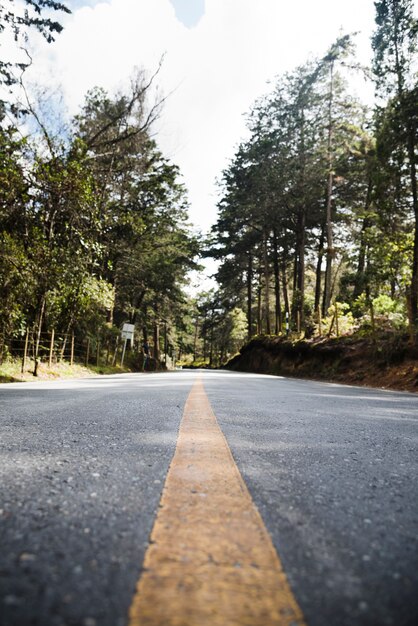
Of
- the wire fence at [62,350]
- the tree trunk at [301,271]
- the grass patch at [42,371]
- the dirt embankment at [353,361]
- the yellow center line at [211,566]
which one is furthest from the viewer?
the tree trunk at [301,271]

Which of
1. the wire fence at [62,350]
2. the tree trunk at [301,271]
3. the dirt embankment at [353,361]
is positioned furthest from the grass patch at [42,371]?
the tree trunk at [301,271]

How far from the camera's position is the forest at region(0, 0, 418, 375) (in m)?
9.83

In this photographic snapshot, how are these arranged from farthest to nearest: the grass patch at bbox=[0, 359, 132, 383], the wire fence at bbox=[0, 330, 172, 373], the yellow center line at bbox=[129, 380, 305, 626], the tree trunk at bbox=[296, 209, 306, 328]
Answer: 1. the tree trunk at bbox=[296, 209, 306, 328]
2. the wire fence at bbox=[0, 330, 172, 373]
3. the grass patch at bbox=[0, 359, 132, 383]
4. the yellow center line at bbox=[129, 380, 305, 626]

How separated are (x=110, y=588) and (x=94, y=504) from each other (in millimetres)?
533

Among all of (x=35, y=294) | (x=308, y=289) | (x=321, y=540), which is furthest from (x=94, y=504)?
(x=308, y=289)

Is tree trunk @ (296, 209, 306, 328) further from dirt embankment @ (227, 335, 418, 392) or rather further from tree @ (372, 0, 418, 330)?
tree @ (372, 0, 418, 330)

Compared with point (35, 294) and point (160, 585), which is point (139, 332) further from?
point (160, 585)

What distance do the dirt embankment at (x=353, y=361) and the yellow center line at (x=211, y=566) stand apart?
8778 mm

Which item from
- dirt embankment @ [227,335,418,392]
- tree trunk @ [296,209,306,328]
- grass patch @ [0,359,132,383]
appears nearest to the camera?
grass patch @ [0,359,132,383]

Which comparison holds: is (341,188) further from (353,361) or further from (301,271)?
(353,361)

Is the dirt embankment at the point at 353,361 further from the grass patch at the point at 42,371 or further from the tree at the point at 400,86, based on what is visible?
the grass patch at the point at 42,371

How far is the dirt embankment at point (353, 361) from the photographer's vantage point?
1029 cm

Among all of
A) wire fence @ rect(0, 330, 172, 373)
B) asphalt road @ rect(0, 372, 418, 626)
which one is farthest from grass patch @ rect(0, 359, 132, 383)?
asphalt road @ rect(0, 372, 418, 626)

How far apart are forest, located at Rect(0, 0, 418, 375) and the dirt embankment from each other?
65 centimetres
